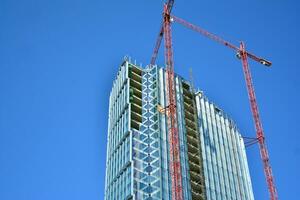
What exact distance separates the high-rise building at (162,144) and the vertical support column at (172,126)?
3.47 metres

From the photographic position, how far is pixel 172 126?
389 feet

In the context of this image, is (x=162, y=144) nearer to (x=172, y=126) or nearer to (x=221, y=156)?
(x=172, y=126)

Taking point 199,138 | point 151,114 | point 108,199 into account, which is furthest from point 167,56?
point 108,199

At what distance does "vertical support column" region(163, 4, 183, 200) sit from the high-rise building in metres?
3.47

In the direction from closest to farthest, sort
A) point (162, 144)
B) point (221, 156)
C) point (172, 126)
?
1. point (172, 126)
2. point (162, 144)
3. point (221, 156)

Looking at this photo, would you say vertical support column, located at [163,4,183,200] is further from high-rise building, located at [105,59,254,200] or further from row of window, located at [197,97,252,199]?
row of window, located at [197,97,252,199]

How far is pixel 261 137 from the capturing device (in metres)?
121

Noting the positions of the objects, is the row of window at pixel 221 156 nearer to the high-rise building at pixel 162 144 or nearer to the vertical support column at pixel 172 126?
the high-rise building at pixel 162 144

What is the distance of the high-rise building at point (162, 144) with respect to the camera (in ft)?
398

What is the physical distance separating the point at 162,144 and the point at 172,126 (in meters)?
11.0

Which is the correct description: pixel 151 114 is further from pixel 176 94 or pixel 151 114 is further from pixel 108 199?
pixel 108 199

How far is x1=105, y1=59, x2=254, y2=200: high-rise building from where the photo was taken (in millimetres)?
121250

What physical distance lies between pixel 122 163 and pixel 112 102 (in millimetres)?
30340

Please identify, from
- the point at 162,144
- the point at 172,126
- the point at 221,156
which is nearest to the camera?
the point at 172,126
